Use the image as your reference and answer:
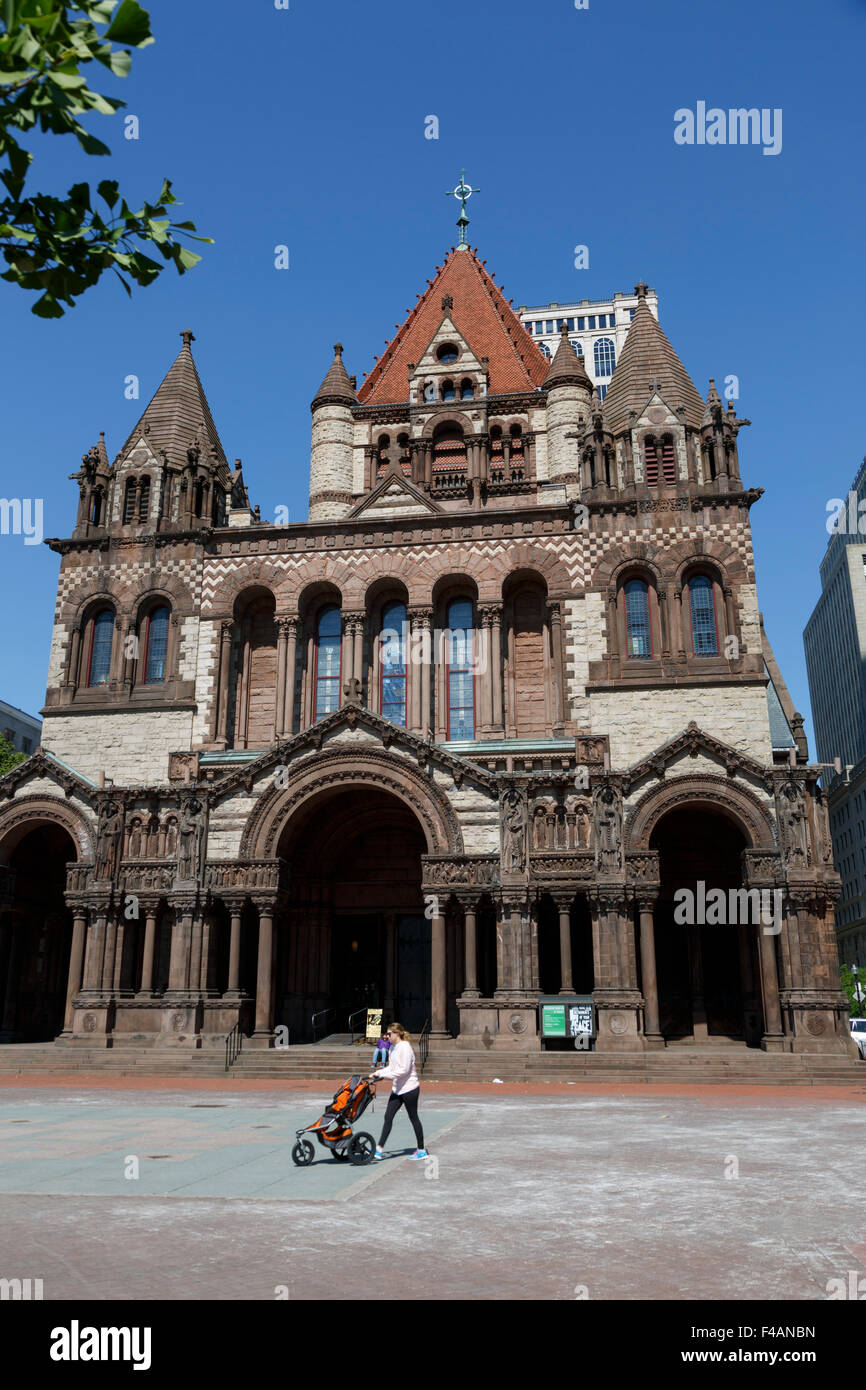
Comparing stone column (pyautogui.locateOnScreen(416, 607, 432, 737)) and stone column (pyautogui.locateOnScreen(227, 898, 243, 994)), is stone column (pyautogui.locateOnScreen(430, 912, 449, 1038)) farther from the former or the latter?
stone column (pyautogui.locateOnScreen(416, 607, 432, 737))

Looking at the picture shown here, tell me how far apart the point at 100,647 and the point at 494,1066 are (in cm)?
2209

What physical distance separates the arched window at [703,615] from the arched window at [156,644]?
1911 cm

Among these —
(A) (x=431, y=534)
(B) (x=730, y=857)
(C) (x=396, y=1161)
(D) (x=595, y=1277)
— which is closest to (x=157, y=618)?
(A) (x=431, y=534)

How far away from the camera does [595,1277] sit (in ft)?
24.1

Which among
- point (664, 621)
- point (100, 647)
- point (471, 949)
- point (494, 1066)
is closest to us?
point (494, 1066)

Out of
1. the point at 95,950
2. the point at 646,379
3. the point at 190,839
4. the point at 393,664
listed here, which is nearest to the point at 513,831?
the point at 190,839

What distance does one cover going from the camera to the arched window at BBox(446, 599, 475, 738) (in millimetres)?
38000

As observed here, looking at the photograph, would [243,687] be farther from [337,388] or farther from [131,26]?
[131,26]

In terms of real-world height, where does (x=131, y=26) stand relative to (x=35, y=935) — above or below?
above

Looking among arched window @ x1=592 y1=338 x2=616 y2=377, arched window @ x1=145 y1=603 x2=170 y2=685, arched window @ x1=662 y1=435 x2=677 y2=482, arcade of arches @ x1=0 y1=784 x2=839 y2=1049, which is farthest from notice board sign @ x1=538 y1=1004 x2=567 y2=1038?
arched window @ x1=592 y1=338 x2=616 y2=377

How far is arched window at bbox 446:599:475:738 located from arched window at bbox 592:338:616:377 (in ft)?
265

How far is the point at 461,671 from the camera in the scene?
3884 centimetres

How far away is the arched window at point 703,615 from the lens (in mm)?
36188
